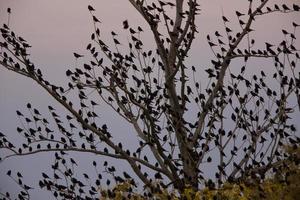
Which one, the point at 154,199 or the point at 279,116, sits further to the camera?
the point at 279,116

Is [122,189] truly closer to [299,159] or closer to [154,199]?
[154,199]

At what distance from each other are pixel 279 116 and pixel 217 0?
7.22 feet

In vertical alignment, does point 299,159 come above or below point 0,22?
below

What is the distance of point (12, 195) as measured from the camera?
5.59 meters

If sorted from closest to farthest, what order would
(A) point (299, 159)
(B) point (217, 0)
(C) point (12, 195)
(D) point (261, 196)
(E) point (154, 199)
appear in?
(D) point (261, 196), (A) point (299, 159), (E) point (154, 199), (B) point (217, 0), (C) point (12, 195)

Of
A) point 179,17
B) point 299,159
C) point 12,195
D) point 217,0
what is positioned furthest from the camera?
point 12,195

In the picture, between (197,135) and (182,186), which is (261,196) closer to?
(182,186)

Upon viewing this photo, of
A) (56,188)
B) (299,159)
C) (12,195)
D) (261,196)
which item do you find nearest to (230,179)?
(261,196)

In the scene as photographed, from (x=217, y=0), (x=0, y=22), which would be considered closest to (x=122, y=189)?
(x=217, y=0)

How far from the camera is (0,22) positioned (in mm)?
5793

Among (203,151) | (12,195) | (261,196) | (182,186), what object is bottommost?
(261,196)

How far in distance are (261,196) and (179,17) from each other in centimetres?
148

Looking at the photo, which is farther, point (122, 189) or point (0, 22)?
point (0, 22)

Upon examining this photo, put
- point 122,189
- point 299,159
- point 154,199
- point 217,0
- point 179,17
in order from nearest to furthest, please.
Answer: point 299,159
point 154,199
point 122,189
point 179,17
point 217,0
